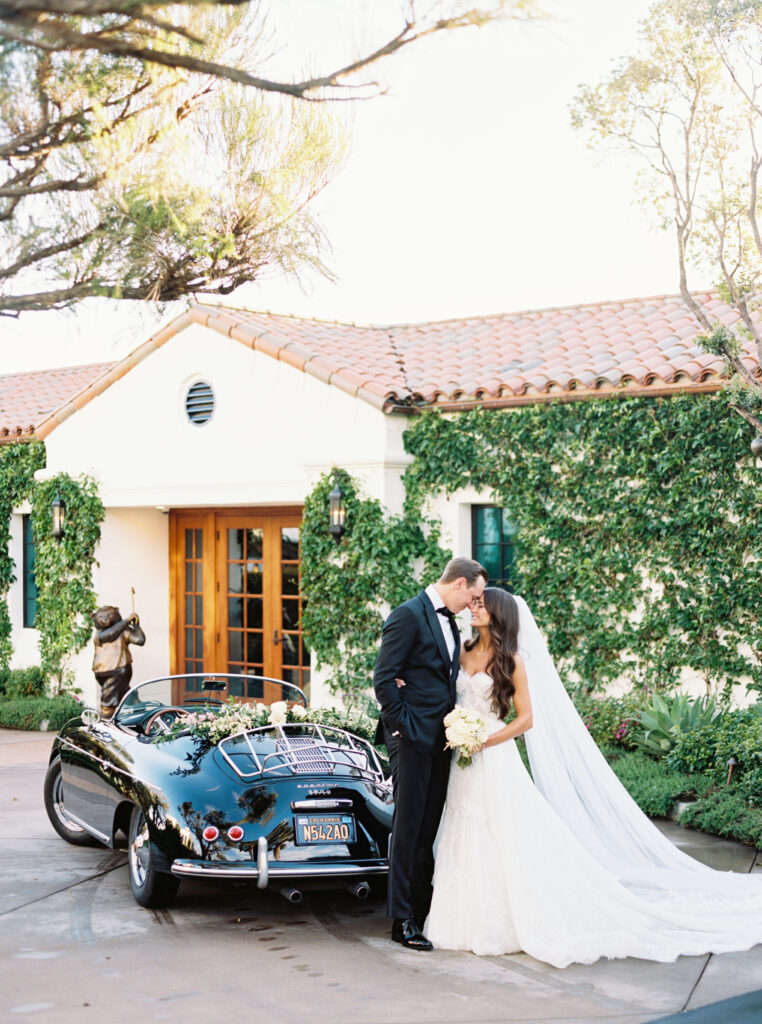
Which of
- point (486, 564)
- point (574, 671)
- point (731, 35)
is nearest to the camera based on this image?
point (731, 35)

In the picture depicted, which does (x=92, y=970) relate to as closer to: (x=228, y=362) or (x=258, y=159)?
(x=258, y=159)

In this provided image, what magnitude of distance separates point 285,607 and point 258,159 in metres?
8.83

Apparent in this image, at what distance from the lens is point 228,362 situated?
13328 millimetres

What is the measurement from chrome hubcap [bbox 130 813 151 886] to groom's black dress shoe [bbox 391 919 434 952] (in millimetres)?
1391

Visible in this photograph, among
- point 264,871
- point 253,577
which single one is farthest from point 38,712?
point 264,871

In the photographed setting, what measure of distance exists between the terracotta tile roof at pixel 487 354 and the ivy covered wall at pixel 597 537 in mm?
207

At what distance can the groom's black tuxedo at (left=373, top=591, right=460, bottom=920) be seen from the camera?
6023 mm

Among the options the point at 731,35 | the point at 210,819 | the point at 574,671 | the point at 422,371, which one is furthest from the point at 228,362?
the point at 210,819

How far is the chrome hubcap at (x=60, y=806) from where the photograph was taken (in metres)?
8.17

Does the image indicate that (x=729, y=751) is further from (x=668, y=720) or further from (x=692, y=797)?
(x=668, y=720)

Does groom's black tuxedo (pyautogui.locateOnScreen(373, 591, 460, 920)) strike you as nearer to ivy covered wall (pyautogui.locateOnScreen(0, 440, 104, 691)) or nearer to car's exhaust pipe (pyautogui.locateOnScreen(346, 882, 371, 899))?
car's exhaust pipe (pyautogui.locateOnScreen(346, 882, 371, 899))

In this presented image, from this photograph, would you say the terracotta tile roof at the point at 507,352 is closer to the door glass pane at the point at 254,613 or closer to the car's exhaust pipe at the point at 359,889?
the door glass pane at the point at 254,613

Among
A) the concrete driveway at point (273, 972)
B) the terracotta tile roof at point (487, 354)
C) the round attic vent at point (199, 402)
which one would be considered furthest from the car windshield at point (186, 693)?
the round attic vent at point (199, 402)

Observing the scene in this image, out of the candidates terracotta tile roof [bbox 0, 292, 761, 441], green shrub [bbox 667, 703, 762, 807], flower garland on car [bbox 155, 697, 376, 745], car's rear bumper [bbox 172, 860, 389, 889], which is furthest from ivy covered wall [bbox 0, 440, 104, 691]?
car's rear bumper [bbox 172, 860, 389, 889]
